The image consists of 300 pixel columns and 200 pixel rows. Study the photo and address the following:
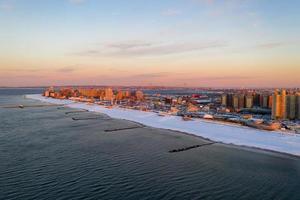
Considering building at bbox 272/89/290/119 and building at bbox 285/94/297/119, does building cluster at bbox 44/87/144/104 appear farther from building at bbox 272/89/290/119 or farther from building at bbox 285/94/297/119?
building at bbox 285/94/297/119

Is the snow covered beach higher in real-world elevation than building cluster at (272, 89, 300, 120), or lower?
lower

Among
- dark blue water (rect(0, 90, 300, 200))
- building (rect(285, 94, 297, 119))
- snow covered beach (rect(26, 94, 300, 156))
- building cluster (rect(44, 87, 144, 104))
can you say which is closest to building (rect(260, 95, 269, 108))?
building (rect(285, 94, 297, 119))

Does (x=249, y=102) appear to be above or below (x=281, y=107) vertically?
below

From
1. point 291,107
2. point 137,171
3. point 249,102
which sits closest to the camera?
point 137,171

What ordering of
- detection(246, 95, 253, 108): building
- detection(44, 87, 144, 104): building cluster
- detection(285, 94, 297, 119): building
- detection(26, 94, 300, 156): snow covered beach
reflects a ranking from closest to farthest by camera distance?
detection(26, 94, 300, 156): snow covered beach → detection(285, 94, 297, 119): building → detection(246, 95, 253, 108): building → detection(44, 87, 144, 104): building cluster

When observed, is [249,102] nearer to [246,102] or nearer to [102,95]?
[246,102]

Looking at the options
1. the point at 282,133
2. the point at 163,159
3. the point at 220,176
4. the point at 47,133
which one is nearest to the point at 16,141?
the point at 47,133

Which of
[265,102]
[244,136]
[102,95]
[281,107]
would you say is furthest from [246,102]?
[102,95]

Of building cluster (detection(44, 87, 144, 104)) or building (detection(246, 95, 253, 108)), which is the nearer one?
building (detection(246, 95, 253, 108))

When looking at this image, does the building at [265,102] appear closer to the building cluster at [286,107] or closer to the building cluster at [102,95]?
the building cluster at [286,107]
